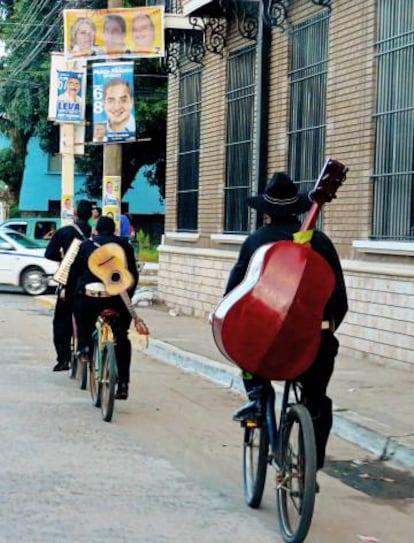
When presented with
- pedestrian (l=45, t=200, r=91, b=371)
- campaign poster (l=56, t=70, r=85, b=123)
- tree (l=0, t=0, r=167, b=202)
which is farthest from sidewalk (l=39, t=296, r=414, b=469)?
tree (l=0, t=0, r=167, b=202)

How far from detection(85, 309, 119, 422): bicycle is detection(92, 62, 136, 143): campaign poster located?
8.44 m

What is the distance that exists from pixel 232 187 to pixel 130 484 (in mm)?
11023

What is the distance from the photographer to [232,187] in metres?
17.4

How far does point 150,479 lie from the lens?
6.97m

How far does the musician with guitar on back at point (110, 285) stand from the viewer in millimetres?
9344

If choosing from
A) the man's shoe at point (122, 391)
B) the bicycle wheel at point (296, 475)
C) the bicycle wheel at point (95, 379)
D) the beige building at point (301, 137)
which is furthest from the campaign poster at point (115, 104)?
the bicycle wheel at point (296, 475)

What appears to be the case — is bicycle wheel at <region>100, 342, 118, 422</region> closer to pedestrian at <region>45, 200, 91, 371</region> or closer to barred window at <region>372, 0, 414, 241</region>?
pedestrian at <region>45, 200, 91, 371</region>

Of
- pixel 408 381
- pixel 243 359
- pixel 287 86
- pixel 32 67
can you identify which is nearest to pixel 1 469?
pixel 243 359

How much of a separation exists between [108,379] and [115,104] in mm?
9624

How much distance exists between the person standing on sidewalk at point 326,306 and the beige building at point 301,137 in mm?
5590

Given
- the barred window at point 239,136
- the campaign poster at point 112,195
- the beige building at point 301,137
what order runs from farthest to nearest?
the campaign poster at point 112,195, the barred window at point 239,136, the beige building at point 301,137

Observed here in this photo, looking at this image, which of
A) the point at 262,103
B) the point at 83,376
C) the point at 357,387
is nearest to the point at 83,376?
the point at 83,376

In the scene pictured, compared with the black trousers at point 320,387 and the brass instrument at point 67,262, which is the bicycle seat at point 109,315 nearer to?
the brass instrument at point 67,262

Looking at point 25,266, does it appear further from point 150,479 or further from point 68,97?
point 150,479
